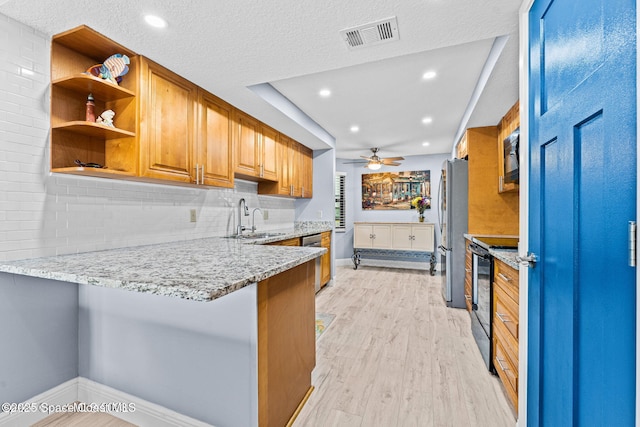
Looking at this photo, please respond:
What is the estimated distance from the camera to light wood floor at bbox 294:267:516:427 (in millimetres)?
1590

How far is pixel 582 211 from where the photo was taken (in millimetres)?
870

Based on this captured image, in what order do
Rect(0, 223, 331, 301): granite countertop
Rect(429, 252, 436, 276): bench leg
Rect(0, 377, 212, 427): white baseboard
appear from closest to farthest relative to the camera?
Rect(0, 223, 331, 301): granite countertop, Rect(0, 377, 212, 427): white baseboard, Rect(429, 252, 436, 276): bench leg

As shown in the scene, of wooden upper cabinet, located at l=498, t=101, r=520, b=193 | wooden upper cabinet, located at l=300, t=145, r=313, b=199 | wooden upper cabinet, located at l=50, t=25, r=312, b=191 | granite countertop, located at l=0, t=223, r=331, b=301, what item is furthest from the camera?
wooden upper cabinet, located at l=300, t=145, r=313, b=199

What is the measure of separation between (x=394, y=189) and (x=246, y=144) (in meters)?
3.76

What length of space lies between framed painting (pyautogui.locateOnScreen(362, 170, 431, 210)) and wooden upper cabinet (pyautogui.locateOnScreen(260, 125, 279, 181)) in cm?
301

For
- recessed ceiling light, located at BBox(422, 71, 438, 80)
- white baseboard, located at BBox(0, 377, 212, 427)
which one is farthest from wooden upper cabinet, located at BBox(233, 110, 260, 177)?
white baseboard, located at BBox(0, 377, 212, 427)

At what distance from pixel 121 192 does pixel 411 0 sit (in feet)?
7.19

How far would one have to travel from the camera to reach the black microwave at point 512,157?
8.15ft

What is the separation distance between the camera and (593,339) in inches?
31.6

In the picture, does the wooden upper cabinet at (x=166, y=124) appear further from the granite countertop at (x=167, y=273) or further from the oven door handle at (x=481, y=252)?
the oven door handle at (x=481, y=252)

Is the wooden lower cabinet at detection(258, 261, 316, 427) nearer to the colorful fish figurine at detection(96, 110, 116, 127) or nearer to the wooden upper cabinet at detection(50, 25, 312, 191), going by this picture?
the wooden upper cabinet at detection(50, 25, 312, 191)

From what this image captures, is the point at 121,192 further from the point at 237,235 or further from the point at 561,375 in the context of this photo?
the point at 561,375

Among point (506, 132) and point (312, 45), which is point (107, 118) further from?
point (506, 132)

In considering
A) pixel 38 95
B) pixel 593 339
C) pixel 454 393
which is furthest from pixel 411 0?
pixel 454 393
